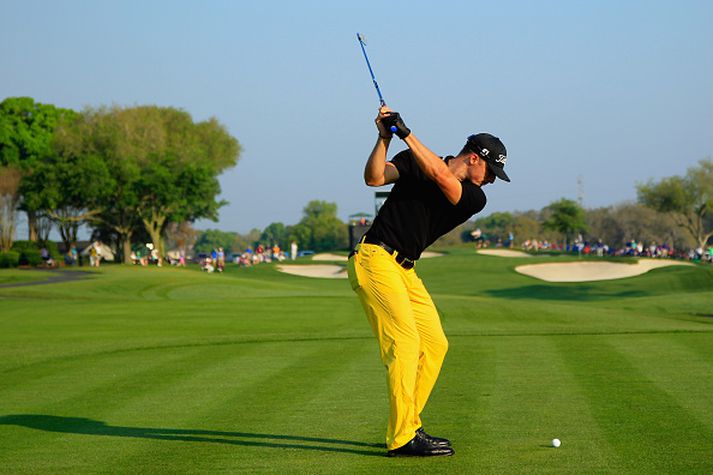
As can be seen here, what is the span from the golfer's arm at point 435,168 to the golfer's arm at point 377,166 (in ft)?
0.65

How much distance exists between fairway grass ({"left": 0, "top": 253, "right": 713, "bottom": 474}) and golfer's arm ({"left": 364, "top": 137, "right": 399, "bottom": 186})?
2.16 m

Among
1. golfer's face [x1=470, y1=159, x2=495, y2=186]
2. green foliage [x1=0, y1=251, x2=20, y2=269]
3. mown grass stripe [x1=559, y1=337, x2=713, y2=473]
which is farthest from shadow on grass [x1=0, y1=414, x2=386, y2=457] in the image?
green foliage [x1=0, y1=251, x2=20, y2=269]

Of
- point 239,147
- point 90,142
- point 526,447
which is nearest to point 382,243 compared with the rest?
point 526,447

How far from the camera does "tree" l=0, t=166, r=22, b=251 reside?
76000mm

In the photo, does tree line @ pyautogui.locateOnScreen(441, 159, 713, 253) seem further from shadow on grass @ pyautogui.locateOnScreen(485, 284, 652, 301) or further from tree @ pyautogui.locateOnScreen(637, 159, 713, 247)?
shadow on grass @ pyautogui.locateOnScreen(485, 284, 652, 301)

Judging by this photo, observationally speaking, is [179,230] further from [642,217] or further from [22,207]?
[642,217]

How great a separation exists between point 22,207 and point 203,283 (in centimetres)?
3862

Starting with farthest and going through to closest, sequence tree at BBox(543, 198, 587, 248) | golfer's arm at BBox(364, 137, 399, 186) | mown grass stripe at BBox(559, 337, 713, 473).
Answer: tree at BBox(543, 198, 587, 248) → golfer's arm at BBox(364, 137, 399, 186) → mown grass stripe at BBox(559, 337, 713, 473)

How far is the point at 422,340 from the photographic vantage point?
8.30 metres

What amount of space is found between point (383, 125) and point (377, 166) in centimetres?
31

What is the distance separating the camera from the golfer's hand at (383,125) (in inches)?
295

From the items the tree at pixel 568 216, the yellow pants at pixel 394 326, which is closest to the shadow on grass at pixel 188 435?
the yellow pants at pixel 394 326

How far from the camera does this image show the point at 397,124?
7.42m

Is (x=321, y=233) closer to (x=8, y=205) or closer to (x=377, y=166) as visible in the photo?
(x=8, y=205)
